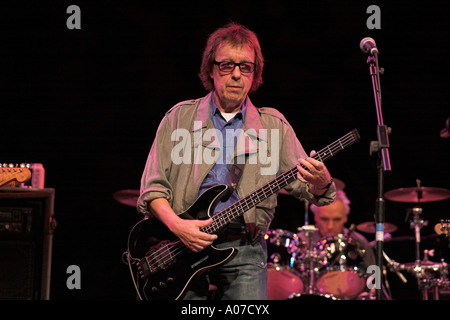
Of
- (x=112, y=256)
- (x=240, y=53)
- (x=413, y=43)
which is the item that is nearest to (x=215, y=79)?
(x=240, y=53)

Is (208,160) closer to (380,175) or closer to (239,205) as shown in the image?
(239,205)

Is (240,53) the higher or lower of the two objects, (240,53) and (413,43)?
the lower

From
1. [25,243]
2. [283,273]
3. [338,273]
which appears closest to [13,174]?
[25,243]

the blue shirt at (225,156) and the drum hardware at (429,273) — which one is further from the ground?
the blue shirt at (225,156)

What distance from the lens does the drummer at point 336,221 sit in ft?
23.4

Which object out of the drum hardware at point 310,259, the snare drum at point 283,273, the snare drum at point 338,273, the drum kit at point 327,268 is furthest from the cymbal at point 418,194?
the snare drum at point 283,273

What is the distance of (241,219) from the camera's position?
312cm

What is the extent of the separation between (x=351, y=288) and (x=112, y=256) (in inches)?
118

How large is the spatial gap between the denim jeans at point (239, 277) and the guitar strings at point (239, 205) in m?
0.14

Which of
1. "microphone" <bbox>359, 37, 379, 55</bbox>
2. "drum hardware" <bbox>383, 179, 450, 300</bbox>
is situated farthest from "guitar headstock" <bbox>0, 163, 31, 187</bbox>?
"drum hardware" <bbox>383, 179, 450, 300</bbox>

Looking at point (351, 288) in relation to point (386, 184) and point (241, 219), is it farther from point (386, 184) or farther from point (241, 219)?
point (241, 219)

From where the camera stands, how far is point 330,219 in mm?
7336

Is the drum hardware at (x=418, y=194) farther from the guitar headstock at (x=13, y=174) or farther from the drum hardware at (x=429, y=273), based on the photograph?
the guitar headstock at (x=13, y=174)

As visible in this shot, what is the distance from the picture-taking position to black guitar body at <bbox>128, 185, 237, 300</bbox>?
3.05 metres
